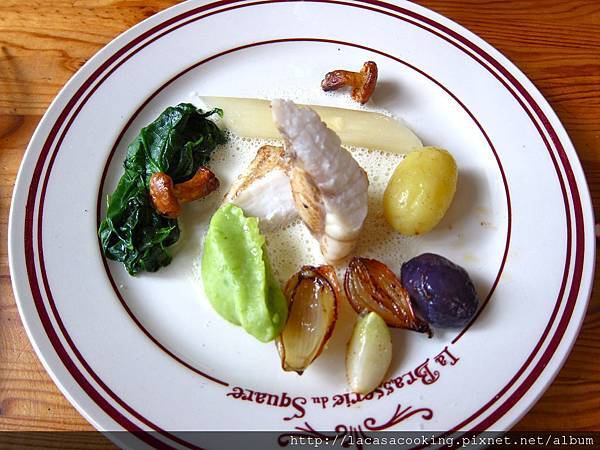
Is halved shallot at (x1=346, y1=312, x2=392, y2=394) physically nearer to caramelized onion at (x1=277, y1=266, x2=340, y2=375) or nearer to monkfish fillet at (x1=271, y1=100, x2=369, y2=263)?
caramelized onion at (x1=277, y1=266, x2=340, y2=375)

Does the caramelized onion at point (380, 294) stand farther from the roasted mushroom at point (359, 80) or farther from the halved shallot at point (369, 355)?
the roasted mushroom at point (359, 80)

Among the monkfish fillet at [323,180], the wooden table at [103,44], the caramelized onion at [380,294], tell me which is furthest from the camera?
the wooden table at [103,44]

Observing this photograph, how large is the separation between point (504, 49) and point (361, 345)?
42.0 inches

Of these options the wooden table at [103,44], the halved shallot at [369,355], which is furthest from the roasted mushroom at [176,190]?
the halved shallot at [369,355]

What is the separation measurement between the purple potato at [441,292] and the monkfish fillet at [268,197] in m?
0.35

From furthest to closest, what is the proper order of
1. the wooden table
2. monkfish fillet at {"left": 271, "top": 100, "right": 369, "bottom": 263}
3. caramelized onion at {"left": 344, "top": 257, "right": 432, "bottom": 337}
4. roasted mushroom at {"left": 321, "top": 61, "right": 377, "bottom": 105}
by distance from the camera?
1. roasted mushroom at {"left": 321, "top": 61, "right": 377, "bottom": 105}
2. the wooden table
3. caramelized onion at {"left": 344, "top": 257, "right": 432, "bottom": 337}
4. monkfish fillet at {"left": 271, "top": 100, "right": 369, "bottom": 263}

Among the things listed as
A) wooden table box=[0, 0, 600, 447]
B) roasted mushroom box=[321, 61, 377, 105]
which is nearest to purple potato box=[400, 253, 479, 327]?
wooden table box=[0, 0, 600, 447]

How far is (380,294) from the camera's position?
1.33 metres

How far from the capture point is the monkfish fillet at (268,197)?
1470mm

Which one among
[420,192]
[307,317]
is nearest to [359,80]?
[420,192]

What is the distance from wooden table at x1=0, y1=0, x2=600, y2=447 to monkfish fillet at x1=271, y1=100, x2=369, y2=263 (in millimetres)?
596

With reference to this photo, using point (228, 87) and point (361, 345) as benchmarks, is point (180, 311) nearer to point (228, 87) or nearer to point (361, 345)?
point (361, 345)

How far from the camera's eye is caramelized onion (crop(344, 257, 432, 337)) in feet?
4.26

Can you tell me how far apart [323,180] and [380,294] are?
0.29m
